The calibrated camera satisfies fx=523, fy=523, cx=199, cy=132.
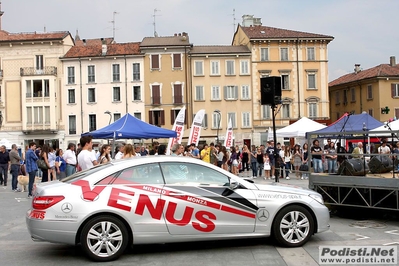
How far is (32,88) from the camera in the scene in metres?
55.7

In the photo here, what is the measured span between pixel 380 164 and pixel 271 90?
4.44m

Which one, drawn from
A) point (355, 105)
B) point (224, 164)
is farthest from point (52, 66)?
point (224, 164)

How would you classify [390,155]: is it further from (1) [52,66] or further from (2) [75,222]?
(1) [52,66]

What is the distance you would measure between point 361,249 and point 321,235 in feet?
3.95

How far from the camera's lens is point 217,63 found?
5481 cm

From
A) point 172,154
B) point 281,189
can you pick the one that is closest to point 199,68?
point 172,154

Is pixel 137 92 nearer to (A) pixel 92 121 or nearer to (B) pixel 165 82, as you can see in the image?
(B) pixel 165 82

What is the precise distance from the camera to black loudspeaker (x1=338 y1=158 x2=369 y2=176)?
34.7 ft

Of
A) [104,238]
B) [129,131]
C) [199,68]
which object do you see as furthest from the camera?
[199,68]

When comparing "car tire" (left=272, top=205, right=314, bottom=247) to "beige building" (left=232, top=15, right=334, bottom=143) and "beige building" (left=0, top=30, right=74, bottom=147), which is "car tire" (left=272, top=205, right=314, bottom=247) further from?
"beige building" (left=0, top=30, right=74, bottom=147)

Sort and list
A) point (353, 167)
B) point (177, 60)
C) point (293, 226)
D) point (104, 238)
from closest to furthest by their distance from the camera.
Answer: point (104, 238)
point (293, 226)
point (353, 167)
point (177, 60)

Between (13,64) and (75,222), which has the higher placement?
(13,64)

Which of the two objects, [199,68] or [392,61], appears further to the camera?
[392,61]

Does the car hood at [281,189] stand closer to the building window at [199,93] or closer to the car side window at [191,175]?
the car side window at [191,175]
